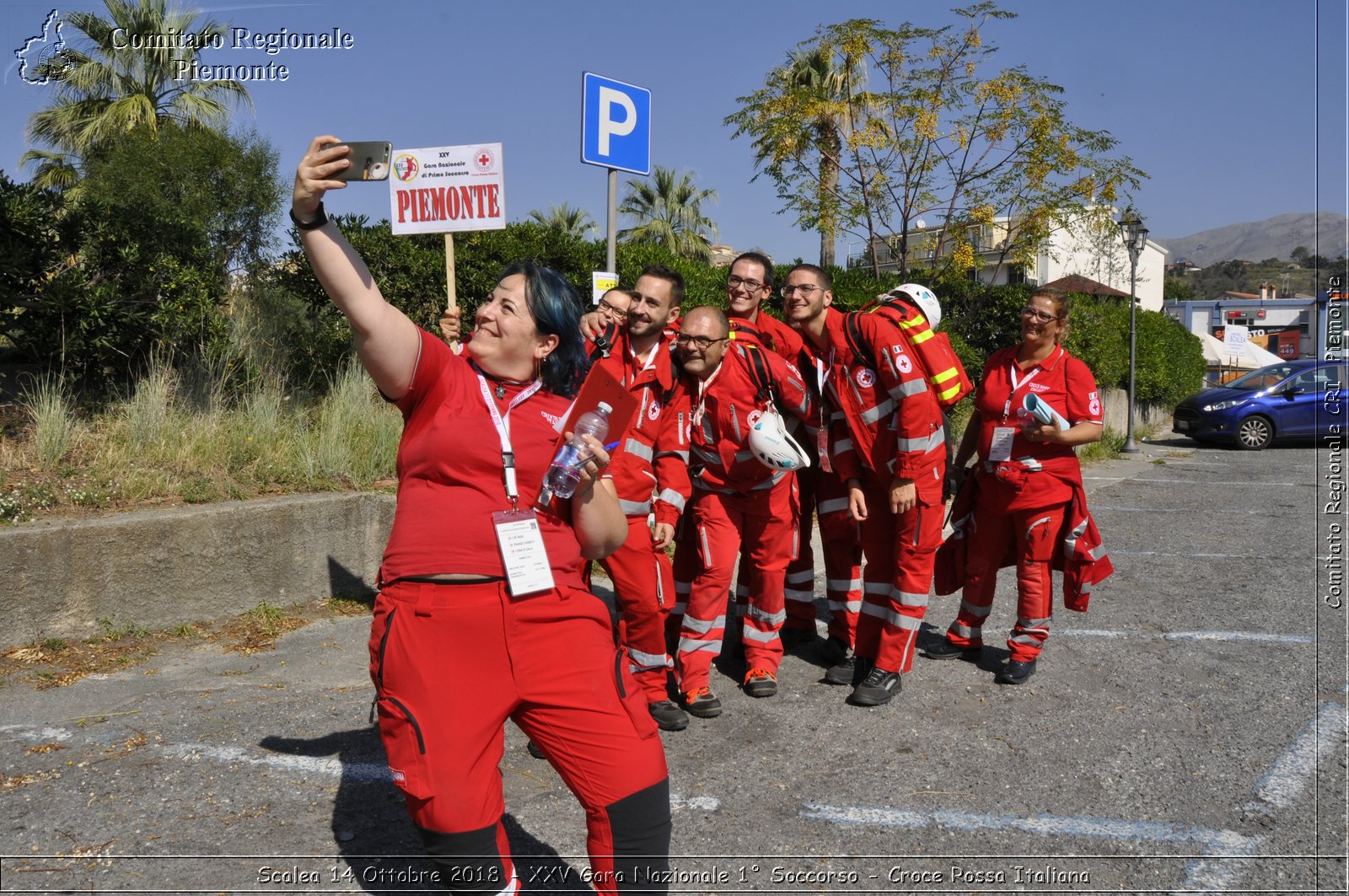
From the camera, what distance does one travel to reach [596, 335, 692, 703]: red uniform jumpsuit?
14.7ft

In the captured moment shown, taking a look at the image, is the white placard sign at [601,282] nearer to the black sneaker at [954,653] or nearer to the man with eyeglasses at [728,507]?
the man with eyeglasses at [728,507]

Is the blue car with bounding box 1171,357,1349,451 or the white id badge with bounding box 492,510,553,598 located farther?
the blue car with bounding box 1171,357,1349,451

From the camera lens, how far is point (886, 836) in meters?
3.50

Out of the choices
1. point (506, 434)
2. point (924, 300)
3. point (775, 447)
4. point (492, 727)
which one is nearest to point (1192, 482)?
point (924, 300)

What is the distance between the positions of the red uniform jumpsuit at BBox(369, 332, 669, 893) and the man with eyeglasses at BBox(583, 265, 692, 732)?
1.94 metres

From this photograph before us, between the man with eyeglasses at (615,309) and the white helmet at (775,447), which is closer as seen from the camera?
the white helmet at (775,447)

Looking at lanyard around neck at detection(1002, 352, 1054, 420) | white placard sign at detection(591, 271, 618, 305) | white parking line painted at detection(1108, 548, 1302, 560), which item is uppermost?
white placard sign at detection(591, 271, 618, 305)

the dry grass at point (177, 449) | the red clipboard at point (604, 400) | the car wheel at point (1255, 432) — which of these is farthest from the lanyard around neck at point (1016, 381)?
the car wheel at point (1255, 432)

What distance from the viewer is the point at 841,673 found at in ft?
17.1

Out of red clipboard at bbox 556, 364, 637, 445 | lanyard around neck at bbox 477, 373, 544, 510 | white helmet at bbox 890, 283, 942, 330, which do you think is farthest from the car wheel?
lanyard around neck at bbox 477, 373, 544, 510

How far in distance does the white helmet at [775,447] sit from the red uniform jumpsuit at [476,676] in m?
2.25

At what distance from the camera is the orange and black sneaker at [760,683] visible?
4.98 metres

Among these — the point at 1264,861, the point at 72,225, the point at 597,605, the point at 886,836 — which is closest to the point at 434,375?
the point at 597,605

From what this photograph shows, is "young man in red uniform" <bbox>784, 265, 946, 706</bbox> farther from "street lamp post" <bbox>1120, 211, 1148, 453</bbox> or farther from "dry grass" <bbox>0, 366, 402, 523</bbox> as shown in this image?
"street lamp post" <bbox>1120, 211, 1148, 453</bbox>
